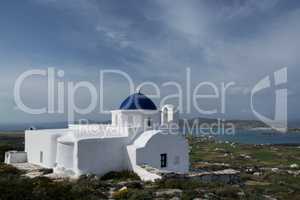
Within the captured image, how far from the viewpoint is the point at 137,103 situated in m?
20.9

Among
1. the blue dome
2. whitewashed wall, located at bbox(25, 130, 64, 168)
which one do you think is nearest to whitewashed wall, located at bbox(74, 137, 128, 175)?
the blue dome

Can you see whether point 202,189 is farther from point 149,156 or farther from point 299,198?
point 149,156

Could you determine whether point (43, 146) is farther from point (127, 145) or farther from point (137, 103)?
point (137, 103)

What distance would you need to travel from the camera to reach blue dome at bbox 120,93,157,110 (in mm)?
20875

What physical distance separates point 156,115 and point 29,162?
10752mm

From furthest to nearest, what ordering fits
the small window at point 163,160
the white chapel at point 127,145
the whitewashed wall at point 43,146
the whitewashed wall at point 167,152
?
the whitewashed wall at point 43,146 → the small window at point 163,160 → the whitewashed wall at point 167,152 → the white chapel at point 127,145

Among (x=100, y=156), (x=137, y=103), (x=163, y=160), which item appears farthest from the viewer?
(x=137, y=103)

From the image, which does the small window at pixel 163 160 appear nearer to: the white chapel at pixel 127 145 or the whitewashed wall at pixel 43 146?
the white chapel at pixel 127 145

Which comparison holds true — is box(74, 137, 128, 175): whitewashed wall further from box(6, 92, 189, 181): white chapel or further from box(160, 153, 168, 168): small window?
box(160, 153, 168, 168): small window

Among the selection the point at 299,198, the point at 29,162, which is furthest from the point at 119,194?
the point at 29,162

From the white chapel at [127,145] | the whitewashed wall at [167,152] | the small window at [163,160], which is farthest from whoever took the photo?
the small window at [163,160]

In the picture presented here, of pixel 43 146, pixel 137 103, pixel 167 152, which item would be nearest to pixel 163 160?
pixel 167 152

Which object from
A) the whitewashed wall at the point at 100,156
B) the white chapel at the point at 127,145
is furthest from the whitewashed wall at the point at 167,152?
the whitewashed wall at the point at 100,156

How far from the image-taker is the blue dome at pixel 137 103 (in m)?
20.9
